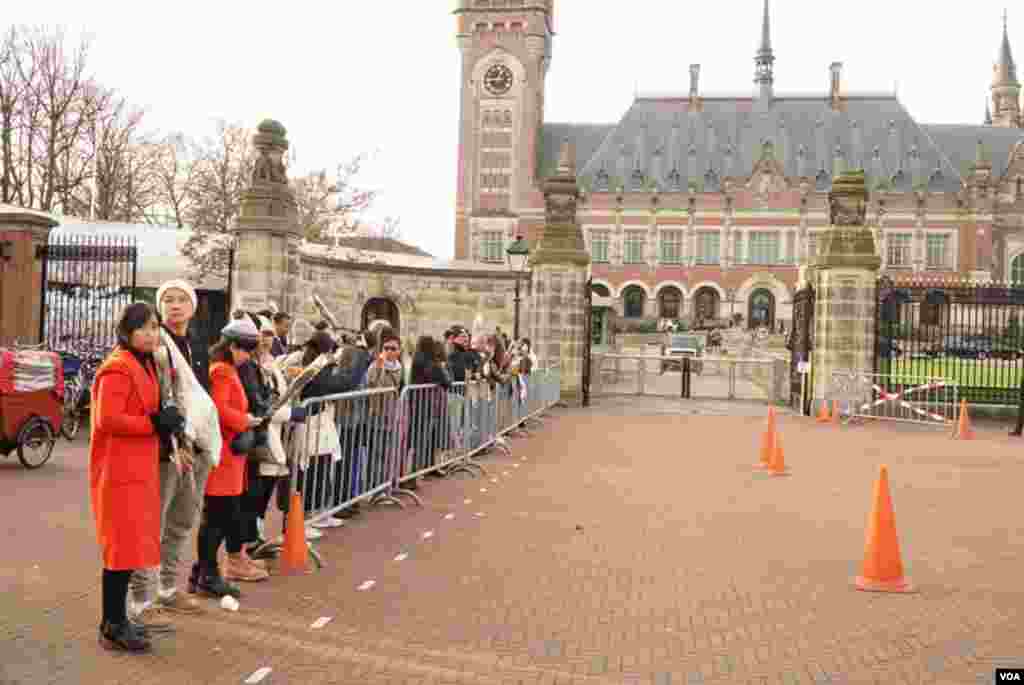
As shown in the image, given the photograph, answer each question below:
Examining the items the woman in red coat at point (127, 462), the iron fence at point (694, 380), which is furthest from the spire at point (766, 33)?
the woman in red coat at point (127, 462)

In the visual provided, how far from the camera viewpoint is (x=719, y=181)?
7912 cm

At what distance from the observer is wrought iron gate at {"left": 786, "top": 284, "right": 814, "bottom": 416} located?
2208 centimetres

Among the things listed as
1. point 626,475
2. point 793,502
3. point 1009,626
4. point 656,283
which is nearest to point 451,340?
point 626,475

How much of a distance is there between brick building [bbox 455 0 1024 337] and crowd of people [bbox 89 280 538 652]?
70.0 meters

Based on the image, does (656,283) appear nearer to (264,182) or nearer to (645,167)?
(645,167)

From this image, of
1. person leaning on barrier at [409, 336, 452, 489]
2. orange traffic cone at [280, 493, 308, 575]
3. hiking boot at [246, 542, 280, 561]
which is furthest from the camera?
person leaning on barrier at [409, 336, 452, 489]

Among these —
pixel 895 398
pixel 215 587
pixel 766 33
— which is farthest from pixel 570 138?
pixel 215 587

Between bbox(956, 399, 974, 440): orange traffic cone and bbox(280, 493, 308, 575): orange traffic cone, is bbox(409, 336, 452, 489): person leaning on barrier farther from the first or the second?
bbox(956, 399, 974, 440): orange traffic cone

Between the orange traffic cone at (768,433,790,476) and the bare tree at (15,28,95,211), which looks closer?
the orange traffic cone at (768,433,790,476)

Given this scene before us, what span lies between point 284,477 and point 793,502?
5150mm

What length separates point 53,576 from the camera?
6.60 m

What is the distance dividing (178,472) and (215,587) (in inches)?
40.0

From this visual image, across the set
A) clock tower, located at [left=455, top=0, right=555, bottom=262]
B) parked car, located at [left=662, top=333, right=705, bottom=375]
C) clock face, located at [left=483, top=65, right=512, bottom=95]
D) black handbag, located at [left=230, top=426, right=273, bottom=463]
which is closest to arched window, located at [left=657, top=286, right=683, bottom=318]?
clock tower, located at [left=455, top=0, right=555, bottom=262]

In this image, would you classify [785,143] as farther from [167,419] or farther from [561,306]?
[167,419]
